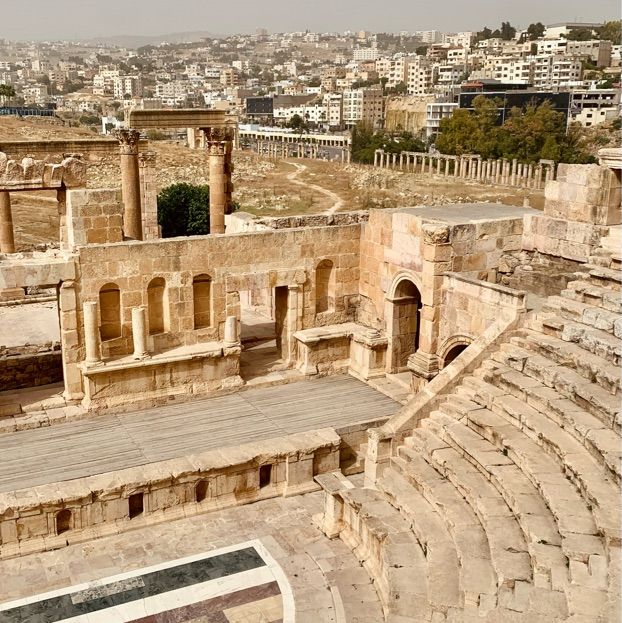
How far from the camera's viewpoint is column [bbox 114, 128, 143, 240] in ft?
73.8

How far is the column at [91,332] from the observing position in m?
14.0

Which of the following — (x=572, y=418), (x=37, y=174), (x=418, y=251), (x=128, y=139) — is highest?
(x=128, y=139)

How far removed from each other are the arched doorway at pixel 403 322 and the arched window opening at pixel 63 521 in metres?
7.57

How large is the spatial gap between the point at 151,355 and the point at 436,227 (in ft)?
20.1

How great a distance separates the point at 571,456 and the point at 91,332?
882cm

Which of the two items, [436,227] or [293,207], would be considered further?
[293,207]

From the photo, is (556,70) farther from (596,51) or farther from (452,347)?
(452,347)

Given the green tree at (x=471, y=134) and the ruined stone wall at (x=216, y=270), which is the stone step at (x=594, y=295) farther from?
the green tree at (x=471, y=134)

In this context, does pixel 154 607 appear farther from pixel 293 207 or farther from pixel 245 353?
pixel 293 207

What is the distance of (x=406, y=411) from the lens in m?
12.7

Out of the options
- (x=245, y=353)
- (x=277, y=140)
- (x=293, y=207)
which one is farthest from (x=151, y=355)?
(x=277, y=140)

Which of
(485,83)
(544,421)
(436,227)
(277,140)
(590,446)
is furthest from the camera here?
(277,140)

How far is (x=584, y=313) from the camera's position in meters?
12.0

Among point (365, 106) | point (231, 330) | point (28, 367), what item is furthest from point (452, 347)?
point (365, 106)
